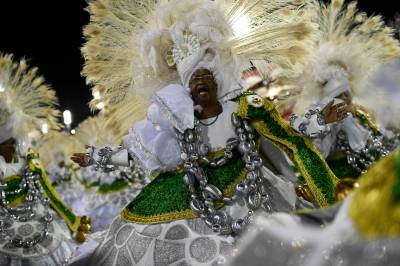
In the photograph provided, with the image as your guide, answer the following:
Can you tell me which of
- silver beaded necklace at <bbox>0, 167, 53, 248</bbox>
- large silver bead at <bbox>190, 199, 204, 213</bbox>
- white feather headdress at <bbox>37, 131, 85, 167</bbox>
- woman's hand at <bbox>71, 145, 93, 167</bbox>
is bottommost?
white feather headdress at <bbox>37, 131, 85, 167</bbox>

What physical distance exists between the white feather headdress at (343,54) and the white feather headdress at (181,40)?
145 cm

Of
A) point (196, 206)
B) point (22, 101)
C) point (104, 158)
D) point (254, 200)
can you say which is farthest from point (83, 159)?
point (22, 101)

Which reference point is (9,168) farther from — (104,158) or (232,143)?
(232,143)

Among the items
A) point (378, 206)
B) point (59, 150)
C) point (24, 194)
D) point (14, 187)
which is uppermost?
point (378, 206)

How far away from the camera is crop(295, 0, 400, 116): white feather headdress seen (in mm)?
5270

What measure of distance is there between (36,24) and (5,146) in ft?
22.4

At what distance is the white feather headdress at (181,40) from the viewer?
3518mm

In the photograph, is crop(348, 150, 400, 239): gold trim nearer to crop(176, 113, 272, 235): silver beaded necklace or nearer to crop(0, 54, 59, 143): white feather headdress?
crop(176, 113, 272, 235): silver beaded necklace

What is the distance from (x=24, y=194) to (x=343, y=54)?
3231mm

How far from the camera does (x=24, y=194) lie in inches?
205

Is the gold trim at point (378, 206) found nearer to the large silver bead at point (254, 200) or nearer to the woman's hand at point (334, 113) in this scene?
the large silver bead at point (254, 200)

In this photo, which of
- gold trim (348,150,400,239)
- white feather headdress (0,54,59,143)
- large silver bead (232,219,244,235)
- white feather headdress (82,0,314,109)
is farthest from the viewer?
white feather headdress (0,54,59,143)

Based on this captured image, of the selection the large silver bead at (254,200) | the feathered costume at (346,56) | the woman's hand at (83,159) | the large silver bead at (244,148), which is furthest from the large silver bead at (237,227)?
the feathered costume at (346,56)

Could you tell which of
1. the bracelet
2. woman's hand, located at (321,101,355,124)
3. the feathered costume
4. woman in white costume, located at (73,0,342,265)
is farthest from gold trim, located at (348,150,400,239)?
the feathered costume
